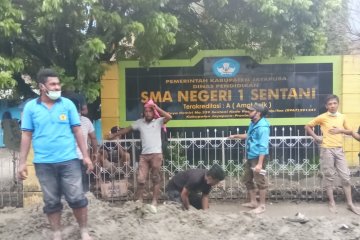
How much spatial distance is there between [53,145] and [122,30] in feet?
9.16

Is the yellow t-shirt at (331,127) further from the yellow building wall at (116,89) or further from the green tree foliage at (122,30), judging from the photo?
the yellow building wall at (116,89)

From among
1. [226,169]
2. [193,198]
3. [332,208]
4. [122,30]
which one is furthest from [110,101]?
[332,208]

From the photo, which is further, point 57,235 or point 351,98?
point 351,98

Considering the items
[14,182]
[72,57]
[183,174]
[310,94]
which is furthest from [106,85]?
[310,94]

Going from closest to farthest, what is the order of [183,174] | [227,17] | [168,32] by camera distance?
[183,174]
[168,32]
[227,17]

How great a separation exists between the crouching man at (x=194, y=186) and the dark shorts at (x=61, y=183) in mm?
1955

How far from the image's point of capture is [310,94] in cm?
904

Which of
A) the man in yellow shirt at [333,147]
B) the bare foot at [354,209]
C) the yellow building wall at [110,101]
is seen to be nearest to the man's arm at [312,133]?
the man in yellow shirt at [333,147]

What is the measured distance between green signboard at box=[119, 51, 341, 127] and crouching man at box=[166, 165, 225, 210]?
8.54ft

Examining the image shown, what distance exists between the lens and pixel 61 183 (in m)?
4.54

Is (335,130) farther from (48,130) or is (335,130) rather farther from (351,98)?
(48,130)

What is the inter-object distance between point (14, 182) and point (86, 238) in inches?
A: 152

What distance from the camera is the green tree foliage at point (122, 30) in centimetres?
651

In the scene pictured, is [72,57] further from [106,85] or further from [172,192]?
[172,192]
